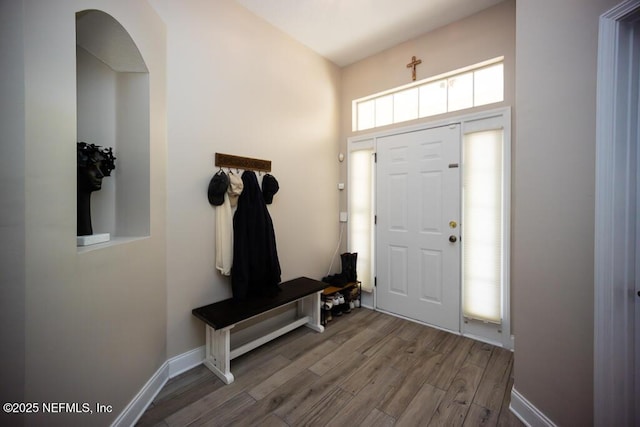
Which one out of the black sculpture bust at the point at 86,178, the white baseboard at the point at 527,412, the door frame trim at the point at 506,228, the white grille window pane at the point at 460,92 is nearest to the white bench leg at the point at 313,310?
the door frame trim at the point at 506,228

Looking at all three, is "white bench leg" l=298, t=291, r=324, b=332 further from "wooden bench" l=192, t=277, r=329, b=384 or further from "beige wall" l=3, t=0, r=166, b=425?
"beige wall" l=3, t=0, r=166, b=425

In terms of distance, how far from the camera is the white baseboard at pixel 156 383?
4.45 feet

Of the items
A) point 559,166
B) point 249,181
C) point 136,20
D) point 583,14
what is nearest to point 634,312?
point 559,166

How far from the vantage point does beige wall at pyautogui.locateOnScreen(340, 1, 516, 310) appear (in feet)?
7.05

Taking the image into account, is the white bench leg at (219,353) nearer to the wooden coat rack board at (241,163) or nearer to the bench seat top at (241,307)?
the bench seat top at (241,307)

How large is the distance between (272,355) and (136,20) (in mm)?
2476

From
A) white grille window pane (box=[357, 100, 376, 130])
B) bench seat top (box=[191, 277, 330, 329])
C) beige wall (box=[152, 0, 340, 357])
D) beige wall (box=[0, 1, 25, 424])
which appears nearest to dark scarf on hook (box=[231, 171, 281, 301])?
bench seat top (box=[191, 277, 330, 329])

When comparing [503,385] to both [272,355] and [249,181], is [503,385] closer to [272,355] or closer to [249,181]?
[272,355]

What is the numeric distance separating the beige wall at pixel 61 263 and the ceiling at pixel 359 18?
4.16 ft

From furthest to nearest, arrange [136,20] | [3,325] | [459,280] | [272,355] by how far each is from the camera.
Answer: [459,280] < [272,355] < [136,20] < [3,325]

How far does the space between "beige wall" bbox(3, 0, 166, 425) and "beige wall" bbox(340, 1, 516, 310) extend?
230 cm

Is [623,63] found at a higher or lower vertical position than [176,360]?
higher

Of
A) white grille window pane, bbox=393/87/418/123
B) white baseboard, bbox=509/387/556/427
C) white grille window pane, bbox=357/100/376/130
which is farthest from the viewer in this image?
white grille window pane, bbox=357/100/376/130

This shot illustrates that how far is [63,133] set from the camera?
103 cm
